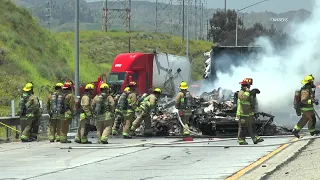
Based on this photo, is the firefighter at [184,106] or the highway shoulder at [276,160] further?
the firefighter at [184,106]

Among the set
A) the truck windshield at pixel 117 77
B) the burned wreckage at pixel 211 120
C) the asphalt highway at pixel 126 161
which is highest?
the truck windshield at pixel 117 77

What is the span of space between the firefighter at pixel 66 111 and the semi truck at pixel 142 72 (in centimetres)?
980

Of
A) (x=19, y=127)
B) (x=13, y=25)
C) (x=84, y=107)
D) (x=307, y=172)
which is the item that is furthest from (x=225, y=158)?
(x=13, y=25)

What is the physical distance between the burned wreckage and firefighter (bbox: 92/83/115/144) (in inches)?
128

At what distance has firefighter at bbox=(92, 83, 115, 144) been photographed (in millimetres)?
19219

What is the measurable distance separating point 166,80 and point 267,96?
9.73 metres

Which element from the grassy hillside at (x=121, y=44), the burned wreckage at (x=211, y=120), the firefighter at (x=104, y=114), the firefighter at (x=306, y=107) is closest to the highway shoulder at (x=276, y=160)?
the firefighter at (x=306, y=107)

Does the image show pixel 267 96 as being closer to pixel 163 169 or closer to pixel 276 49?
pixel 276 49

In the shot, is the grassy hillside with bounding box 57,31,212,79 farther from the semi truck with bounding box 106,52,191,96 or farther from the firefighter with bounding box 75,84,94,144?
the firefighter with bounding box 75,84,94,144

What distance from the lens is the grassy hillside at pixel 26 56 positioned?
1488 inches

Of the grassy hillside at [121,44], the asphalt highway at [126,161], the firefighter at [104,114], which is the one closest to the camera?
the asphalt highway at [126,161]

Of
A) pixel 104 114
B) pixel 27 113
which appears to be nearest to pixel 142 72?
pixel 27 113

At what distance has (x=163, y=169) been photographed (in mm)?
13031

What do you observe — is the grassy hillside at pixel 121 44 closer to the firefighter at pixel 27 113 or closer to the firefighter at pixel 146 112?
the firefighter at pixel 146 112
